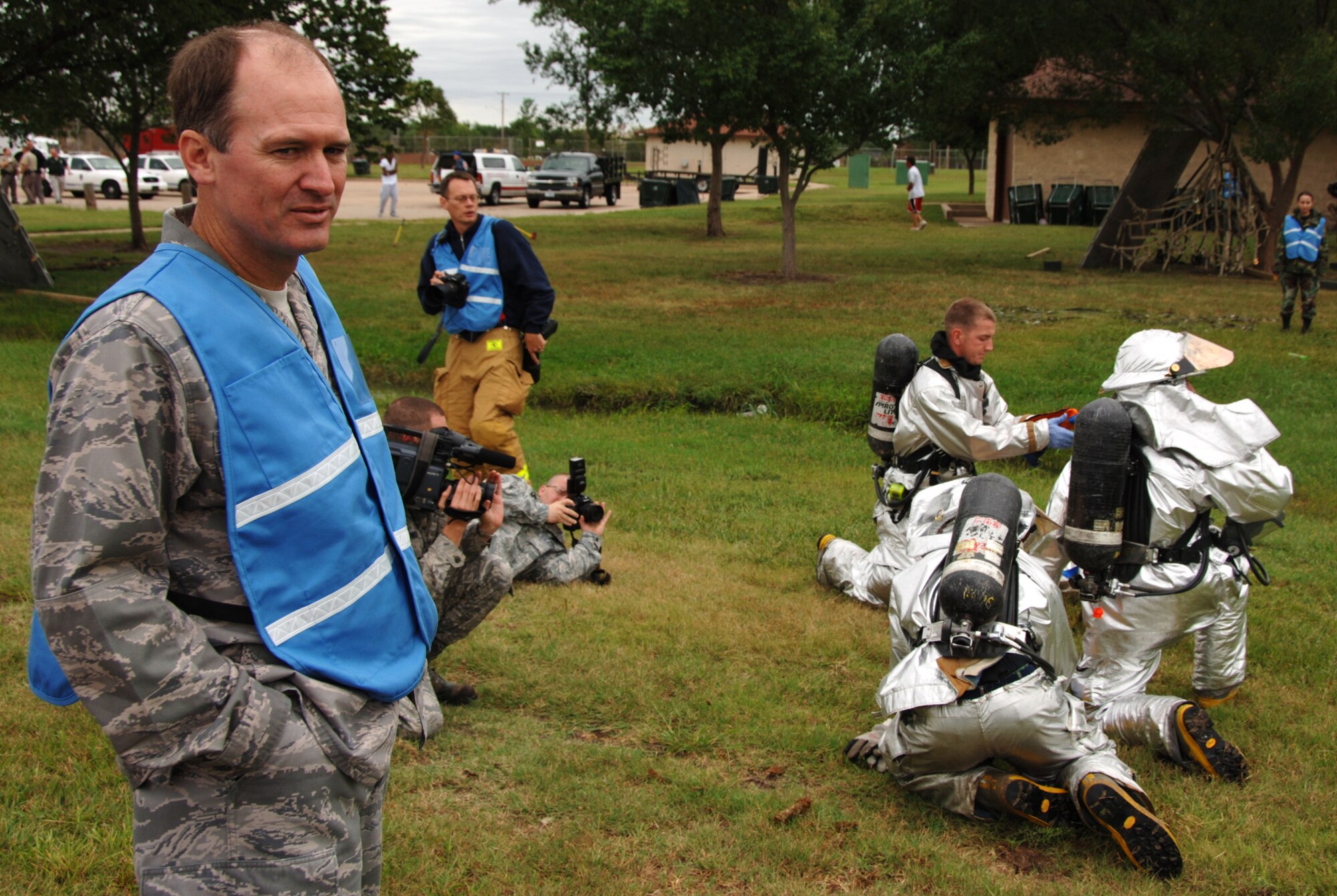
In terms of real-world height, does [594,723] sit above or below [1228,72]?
below

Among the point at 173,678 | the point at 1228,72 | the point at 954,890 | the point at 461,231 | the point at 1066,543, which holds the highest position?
the point at 1228,72

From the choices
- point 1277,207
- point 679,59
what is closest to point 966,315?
point 679,59

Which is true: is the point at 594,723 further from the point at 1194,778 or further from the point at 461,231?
the point at 461,231

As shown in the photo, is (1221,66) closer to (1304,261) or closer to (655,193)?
(1304,261)

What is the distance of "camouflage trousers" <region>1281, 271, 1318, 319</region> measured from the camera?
13.8 meters

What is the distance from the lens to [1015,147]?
35.2 metres

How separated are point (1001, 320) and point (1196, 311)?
338 centimetres

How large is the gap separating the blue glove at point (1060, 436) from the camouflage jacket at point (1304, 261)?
33.8ft

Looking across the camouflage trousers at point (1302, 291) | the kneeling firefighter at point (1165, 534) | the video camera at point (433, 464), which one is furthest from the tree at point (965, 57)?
the video camera at point (433, 464)

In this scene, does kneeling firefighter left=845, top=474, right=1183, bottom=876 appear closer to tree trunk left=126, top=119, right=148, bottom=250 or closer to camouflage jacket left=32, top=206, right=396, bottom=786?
camouflage jacket left=32, top=206, right=396, bottom=786

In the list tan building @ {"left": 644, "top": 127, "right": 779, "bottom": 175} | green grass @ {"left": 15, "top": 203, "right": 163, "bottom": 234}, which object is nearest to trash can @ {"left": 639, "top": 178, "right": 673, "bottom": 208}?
green grass @ {"left": 15, "top": 203, "right": 163, "bottom": 234}

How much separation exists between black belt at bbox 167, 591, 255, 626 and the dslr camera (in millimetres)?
5199

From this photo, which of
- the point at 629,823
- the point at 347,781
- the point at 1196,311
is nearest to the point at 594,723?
the point at 629,823

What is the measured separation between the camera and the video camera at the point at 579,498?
5721 mm
